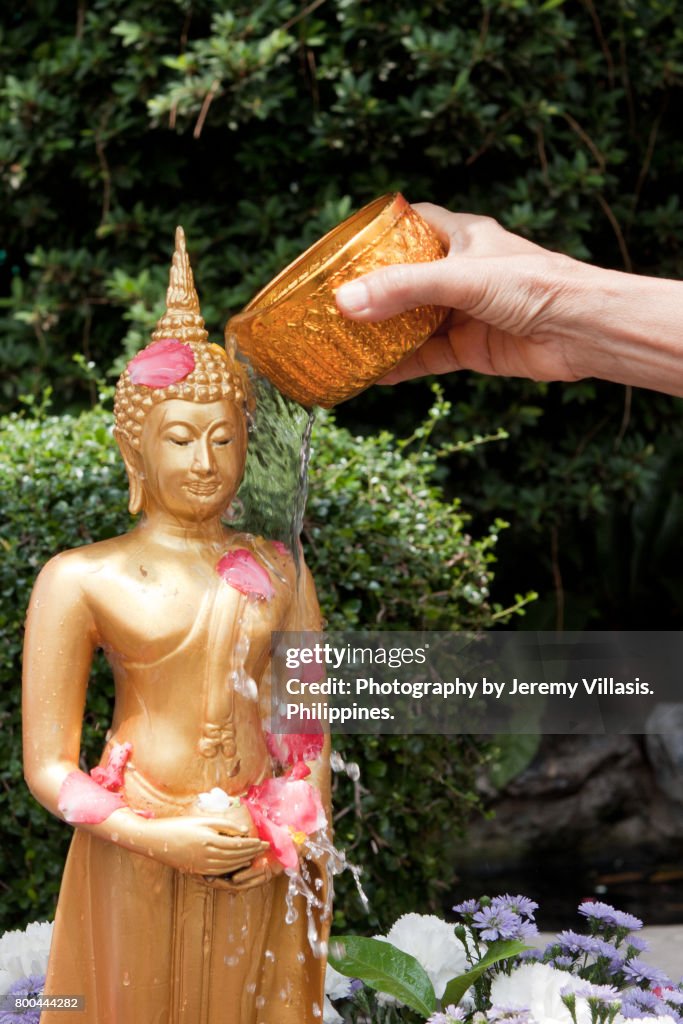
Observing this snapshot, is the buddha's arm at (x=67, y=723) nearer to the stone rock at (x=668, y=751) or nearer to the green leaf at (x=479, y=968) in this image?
the green leaf at (x=479, y=968)

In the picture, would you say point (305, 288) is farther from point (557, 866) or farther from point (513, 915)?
point (557, 866)

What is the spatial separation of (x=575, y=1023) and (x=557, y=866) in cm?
378

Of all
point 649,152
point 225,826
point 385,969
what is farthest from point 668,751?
point 225,826

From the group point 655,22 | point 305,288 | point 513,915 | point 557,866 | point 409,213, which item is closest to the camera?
point 305,288

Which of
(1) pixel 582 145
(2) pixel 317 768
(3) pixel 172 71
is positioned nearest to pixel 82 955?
(2) pixel 317 768

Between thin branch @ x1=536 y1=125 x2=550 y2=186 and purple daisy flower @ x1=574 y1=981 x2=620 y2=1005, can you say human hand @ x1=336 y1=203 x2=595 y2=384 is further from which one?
thin branch @ x1=536 y1=125 x2=550 y2=186

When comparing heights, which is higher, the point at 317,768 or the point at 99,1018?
the point at 317,768

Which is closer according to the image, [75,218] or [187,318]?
[187,318]

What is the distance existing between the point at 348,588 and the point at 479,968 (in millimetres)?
1335

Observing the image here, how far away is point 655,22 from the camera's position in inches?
205

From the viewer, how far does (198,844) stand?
1.92 metres

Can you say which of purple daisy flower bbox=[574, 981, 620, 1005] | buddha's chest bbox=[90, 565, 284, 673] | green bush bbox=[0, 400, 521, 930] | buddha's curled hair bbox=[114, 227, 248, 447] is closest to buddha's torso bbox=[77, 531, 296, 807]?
buddha's chest bbox=[90, 565, 284, 673]

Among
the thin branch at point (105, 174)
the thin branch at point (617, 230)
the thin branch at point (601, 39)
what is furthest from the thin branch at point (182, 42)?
the thin branch at point (617, 230)

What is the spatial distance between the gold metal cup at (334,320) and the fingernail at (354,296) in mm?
18
